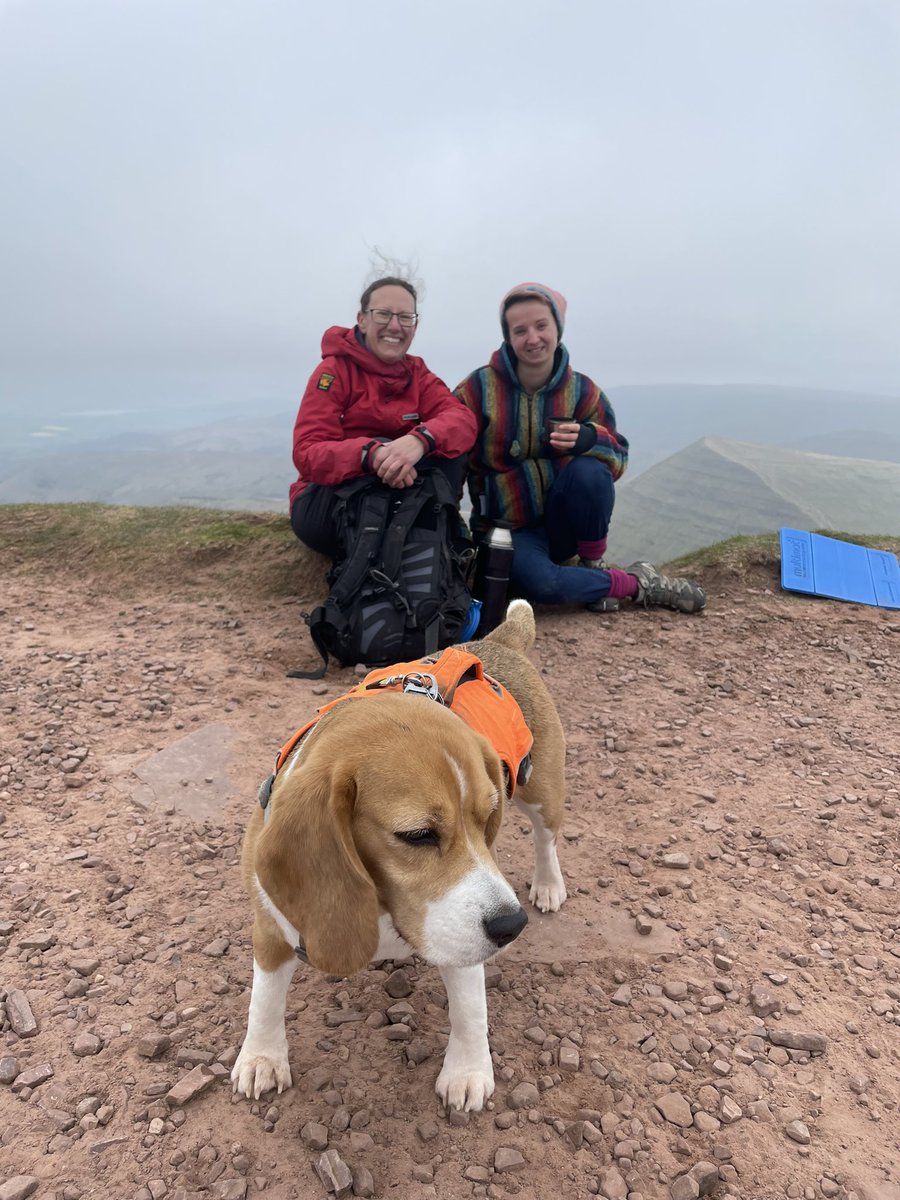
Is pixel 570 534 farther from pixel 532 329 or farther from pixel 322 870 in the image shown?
pixel 322 870

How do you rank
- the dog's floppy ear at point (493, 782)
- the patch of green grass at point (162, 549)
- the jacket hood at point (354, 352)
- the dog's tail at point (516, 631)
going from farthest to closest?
the patch of green grass at point (162, 549)
the jacket hood at point (354, 352)
the dog's tail at point (516, 631)
the dog's floppy ear at point (493, 782)

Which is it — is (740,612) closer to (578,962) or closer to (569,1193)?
(578,962)

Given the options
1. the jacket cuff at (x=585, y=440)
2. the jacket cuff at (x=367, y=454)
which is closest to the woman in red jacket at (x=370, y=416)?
the jacket cuff at (x=367, y=454)

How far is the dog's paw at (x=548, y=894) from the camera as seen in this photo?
3199 mm

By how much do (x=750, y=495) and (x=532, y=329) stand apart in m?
17.9

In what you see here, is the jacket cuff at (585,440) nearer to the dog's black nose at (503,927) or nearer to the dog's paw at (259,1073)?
the dog's black nose at (503,927)

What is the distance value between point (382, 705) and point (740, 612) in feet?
18.6

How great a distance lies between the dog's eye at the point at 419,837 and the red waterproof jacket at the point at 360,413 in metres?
4.32

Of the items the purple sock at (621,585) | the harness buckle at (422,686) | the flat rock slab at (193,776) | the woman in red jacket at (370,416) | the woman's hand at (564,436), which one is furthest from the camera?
the purple sock at (621,585)

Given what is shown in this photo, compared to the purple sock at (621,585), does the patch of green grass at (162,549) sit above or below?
above

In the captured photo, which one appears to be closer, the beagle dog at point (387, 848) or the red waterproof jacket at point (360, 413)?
the beagle dog at point (387, 848)

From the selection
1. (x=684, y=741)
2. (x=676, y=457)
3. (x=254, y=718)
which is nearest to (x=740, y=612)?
(x=684, y=741)

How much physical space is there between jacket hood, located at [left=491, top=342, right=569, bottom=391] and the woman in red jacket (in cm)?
57

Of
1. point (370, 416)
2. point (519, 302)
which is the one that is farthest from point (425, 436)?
point (519, 302)
